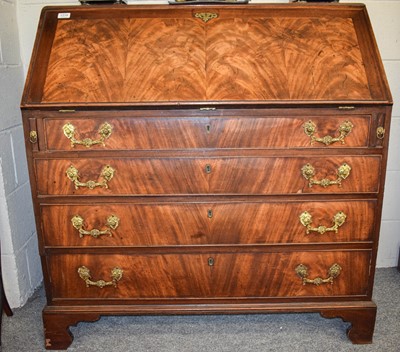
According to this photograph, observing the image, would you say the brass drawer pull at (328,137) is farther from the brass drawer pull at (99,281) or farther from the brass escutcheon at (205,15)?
the brass drawer pull at (99,281)

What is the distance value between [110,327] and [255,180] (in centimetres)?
104

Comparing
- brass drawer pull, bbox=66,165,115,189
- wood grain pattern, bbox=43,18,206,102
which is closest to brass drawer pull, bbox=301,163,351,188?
wood grain pattern, bbox=43,18,206,102

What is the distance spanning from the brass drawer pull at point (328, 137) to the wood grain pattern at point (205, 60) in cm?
10

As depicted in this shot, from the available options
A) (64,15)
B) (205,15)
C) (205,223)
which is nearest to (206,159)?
(205,223)

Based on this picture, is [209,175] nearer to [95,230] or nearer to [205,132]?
[205,132]

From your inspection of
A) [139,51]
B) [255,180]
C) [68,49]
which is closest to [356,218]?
[255,180]

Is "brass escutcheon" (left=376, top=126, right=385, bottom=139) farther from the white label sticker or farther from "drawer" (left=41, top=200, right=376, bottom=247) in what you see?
the white label sticker

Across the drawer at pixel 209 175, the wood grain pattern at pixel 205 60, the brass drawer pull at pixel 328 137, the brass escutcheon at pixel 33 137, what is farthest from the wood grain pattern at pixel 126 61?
the brass drawer pull at pixel 328 137

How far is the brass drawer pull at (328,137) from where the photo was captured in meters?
1.56

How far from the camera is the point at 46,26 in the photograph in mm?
1728

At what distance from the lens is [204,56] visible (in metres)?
1.66

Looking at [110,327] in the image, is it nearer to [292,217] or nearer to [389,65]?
[292,217]

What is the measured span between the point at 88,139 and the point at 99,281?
2.02 ft

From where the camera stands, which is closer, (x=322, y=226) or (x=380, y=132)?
(x=380, y=132)
